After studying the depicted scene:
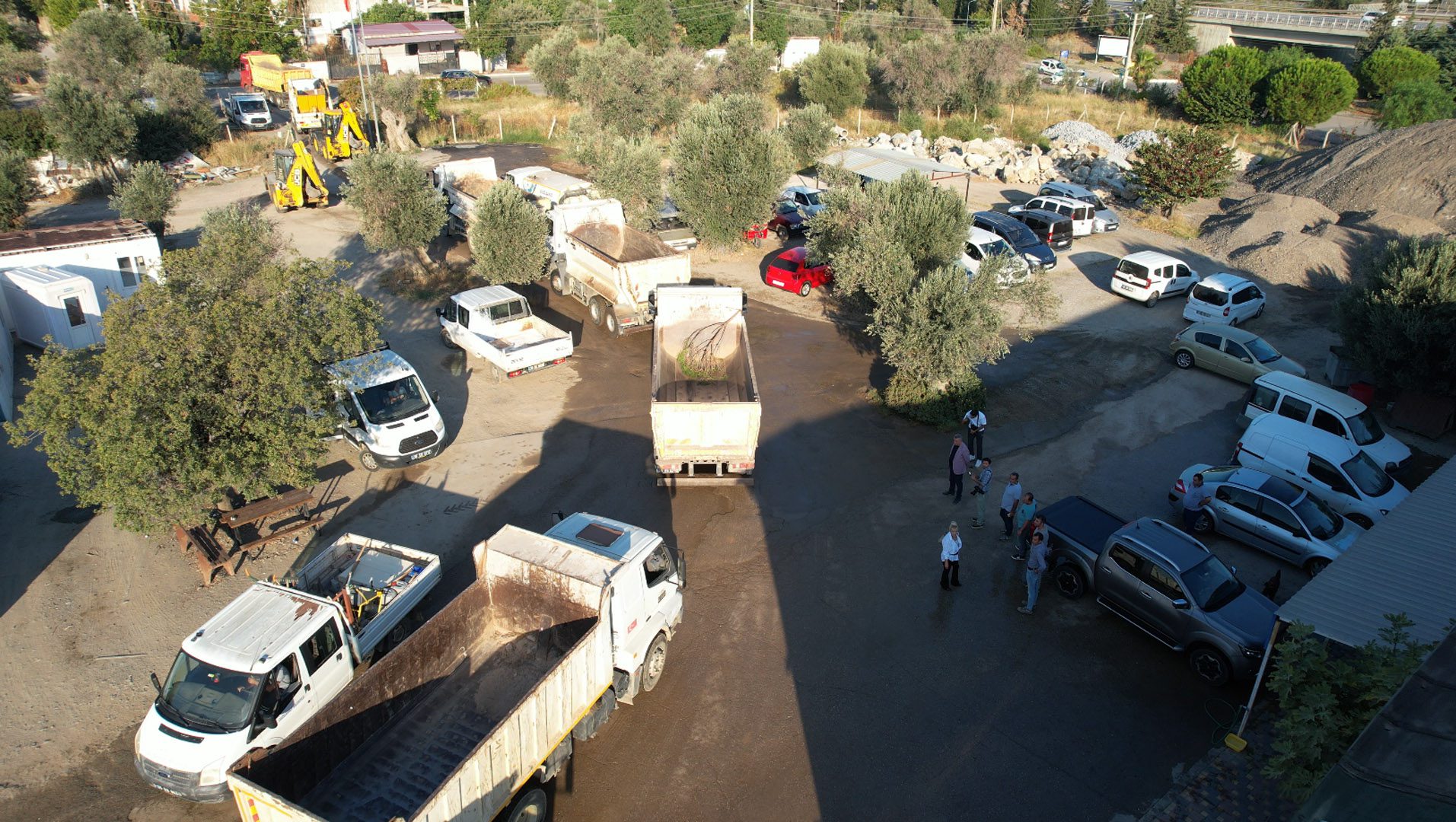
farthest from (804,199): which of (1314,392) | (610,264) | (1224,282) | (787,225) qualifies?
(1314,392)

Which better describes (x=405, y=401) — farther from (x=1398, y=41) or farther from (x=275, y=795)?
(x=1398, y=41)

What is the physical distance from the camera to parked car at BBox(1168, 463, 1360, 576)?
12.9 m

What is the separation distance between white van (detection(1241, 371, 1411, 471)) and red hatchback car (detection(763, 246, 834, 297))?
39.0 ft

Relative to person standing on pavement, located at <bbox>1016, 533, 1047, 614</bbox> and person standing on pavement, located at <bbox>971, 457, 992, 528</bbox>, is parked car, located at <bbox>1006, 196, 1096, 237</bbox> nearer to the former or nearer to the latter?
person standing on pavement, located at <bbox>971, 457, 992, 528</bbox>

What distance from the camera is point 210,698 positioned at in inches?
351

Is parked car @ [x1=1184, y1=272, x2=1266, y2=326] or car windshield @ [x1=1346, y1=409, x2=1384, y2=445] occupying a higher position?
parked car @ [x1=1184, y1=272, x2=1266, y2=326]

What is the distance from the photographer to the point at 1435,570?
370 inches

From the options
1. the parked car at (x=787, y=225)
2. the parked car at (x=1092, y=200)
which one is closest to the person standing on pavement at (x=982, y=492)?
the parked car at (x=787, y=225)

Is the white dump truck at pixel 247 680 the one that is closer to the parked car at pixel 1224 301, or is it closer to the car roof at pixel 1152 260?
the parked car at pixel 1224 301

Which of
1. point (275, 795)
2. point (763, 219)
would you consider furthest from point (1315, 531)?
point (763, 219)

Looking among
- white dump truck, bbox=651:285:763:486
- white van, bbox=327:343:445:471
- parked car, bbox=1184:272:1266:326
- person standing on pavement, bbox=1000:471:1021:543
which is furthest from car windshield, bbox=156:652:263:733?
parked car, bbox=1184:272:1266:326

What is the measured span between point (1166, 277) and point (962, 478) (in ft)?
44.2

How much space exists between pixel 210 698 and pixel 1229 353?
20.9 meters

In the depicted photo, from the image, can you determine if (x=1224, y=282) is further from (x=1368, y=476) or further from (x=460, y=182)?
(x=460, y=182)
